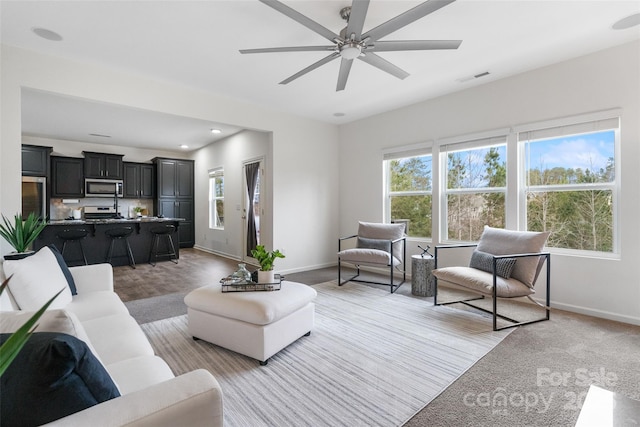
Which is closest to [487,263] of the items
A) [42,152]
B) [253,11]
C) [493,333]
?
[493,333]

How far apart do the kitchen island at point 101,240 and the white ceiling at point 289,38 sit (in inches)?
85.4

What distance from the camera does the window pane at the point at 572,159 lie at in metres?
3.14

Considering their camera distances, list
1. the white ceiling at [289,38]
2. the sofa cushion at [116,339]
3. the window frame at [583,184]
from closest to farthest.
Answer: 1. the sofa cushion at [116,339]
2. the white ceiling at [289,38]
3. the window frame at [583,184]

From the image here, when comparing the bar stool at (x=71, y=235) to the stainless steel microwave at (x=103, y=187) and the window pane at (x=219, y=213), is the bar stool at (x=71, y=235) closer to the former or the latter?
the stainless steel microwave at (x=103, y=187)

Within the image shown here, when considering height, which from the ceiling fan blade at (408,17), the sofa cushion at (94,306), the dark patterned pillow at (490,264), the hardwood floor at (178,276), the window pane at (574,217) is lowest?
the hardwood floor at (178,276)

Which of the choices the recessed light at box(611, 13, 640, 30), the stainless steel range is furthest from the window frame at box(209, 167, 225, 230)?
the recessed light at box(611, 13, 640, 30)

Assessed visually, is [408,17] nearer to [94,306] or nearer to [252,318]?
[252,318]

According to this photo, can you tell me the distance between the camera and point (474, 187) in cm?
412

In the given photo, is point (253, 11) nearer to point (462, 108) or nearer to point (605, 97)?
point (462, 108)

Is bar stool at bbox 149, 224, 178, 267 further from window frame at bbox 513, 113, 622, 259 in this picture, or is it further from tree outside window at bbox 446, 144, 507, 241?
window frame at bbox 513, 113, 622, 259

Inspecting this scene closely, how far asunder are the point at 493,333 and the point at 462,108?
2.96m

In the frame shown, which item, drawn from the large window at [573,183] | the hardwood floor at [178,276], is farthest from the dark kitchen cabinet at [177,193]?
the large window at [573,183]

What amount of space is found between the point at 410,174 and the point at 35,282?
4.55 metres

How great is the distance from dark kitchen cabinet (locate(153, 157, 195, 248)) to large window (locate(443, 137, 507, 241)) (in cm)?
659
